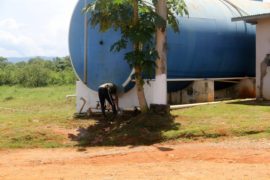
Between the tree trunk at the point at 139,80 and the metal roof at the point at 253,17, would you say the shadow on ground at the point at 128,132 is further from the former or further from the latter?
the metal roof at the point at 253,17

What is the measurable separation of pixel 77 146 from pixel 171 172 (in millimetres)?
3777

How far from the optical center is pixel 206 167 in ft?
24.5

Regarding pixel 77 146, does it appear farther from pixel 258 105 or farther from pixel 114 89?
pixel 258 105

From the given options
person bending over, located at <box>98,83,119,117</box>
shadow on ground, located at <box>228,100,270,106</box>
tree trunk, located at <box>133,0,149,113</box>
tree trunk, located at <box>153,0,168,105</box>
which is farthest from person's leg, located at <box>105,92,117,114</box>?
shadow on ground, located at <box>228,100,270,106</box>

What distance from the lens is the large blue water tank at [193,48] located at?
46.2 feet

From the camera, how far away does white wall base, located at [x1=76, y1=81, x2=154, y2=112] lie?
13484 millimetres

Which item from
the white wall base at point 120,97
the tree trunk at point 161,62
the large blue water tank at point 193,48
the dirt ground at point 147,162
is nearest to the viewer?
the dirt ground at point 147,162

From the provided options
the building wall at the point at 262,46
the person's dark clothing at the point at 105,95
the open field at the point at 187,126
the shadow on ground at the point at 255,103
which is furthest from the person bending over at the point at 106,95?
the building wall at the point at 262,46

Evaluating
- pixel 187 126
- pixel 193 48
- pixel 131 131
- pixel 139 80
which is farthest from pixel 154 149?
pixel 193 48

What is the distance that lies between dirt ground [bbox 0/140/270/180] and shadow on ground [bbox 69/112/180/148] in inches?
22.9

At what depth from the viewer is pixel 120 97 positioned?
46.7 ft

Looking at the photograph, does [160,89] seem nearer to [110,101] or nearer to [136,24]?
[110,101]

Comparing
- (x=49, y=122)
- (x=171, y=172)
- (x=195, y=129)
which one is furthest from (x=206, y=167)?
(x=49, y=122)

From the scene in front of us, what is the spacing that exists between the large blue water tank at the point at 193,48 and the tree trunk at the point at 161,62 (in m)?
1.24
